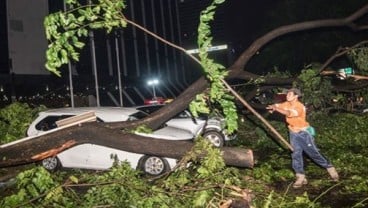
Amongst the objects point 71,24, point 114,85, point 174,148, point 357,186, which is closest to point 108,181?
point 174,148

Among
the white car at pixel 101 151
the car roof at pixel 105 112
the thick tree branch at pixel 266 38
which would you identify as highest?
the thick tree branch at pixel 266 38

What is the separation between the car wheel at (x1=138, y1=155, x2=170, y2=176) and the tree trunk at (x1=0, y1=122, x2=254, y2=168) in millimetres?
3425

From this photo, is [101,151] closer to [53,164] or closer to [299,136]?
[53,164]

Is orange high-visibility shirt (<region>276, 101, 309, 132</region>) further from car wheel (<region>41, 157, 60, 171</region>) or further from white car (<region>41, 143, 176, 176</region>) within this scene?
car wheel (<region>41, 157, 60, 171</region>)

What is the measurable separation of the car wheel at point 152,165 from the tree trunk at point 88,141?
11.2 feet

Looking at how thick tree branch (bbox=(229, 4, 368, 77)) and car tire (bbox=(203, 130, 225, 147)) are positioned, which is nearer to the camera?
thick tree branch (bbox=(229, 4, 368, 77))

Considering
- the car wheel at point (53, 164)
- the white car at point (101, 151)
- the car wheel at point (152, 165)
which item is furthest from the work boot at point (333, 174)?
the car wheel at point (53, 164)

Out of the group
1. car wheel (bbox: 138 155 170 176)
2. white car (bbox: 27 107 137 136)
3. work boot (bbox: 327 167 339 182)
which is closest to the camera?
work boot (bbox: 327 167 339 182)

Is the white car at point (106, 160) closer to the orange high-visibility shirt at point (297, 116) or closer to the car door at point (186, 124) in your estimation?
the orange high-visibility shirt at point (297, 116)

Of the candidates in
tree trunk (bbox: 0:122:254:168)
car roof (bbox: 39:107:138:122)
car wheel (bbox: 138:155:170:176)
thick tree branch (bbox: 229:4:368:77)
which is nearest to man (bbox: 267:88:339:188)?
thick tree branch (bbox: 229:4:368:77)

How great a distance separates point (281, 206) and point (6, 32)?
27.6 metres

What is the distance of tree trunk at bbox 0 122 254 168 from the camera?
562 centimetres

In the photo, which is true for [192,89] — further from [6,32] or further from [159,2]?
[159,2]

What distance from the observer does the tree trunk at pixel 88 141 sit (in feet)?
18.4
